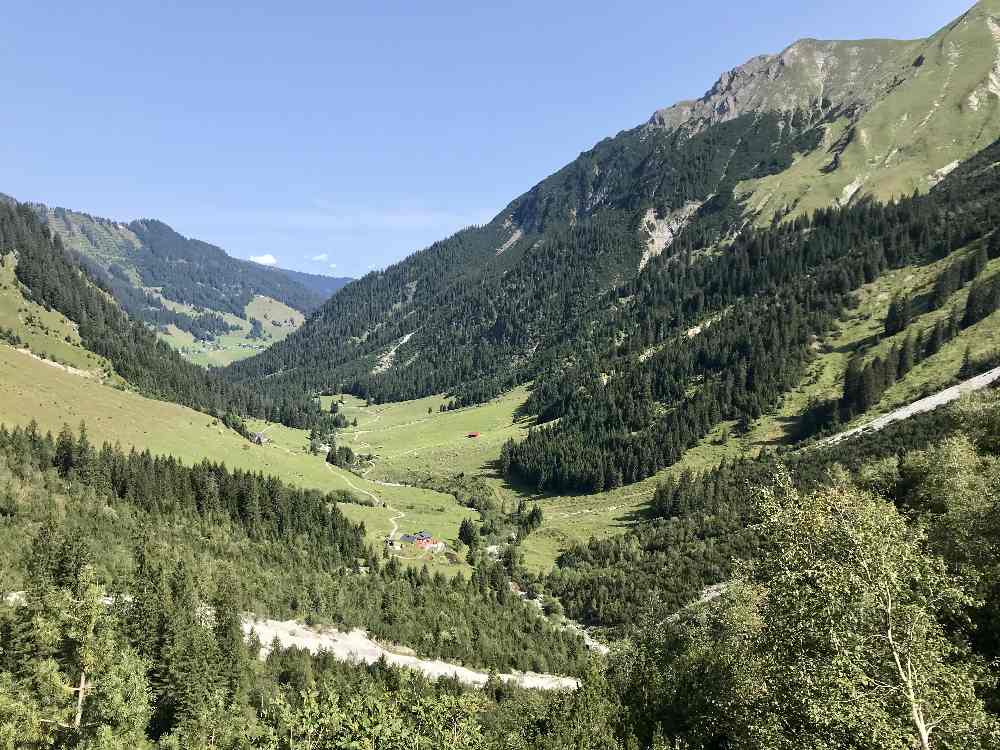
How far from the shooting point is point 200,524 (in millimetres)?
84438

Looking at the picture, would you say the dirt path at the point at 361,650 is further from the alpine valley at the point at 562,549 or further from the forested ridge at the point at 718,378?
the forested ridge at the point at 718,378

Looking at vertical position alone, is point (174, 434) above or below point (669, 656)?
above

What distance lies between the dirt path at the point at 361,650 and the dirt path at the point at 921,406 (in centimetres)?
Answer: 8433

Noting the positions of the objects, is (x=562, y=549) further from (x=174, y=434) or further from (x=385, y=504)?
(x=174, y=434)

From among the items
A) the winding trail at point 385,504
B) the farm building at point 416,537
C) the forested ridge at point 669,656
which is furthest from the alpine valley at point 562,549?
the winding trail at point 385,504

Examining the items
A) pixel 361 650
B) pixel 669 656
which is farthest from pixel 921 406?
pixel 361 650

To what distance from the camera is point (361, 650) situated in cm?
6862

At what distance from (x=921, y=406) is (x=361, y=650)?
11512 centimetres

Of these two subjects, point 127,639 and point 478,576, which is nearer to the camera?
point 127,639

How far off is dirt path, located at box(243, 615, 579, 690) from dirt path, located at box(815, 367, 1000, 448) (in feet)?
277

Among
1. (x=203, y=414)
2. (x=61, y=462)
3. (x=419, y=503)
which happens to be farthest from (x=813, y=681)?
(x=203, y=414)

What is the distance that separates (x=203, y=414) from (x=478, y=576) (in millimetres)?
102972

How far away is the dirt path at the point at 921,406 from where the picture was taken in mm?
109919

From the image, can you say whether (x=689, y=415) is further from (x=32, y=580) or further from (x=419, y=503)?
(x=32, y=580)
